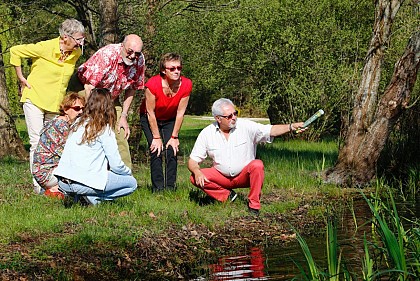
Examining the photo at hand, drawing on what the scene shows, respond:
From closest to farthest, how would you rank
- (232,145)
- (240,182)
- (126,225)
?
(126,225) < (232,145) < (240,182)

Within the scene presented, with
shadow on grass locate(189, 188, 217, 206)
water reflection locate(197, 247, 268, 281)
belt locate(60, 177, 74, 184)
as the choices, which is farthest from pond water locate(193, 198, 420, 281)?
belt locate(60, 177, 74, 184)

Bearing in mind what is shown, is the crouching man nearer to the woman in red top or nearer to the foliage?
the woman in red top

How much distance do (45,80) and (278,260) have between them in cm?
422

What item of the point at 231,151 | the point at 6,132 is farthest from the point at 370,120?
the point at 6,132

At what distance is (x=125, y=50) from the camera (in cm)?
921

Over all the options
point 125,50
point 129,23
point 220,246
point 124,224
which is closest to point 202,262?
point 220,246

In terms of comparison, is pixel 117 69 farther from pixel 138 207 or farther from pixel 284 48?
pixel 284 48

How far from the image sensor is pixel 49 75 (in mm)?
9727

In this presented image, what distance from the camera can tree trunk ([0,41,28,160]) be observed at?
51.4 feet

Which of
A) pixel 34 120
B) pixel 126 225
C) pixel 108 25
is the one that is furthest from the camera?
pixel 108 25

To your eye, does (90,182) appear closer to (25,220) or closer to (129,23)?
(25,220)

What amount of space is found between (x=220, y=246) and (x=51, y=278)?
202 centimetres

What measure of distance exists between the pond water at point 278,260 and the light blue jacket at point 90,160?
1.76 metres

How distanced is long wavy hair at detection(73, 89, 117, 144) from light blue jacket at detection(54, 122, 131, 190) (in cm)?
5
